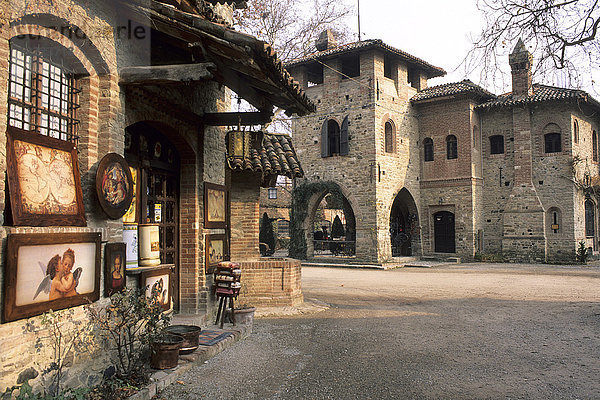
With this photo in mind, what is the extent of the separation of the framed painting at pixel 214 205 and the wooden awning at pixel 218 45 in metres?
1.66

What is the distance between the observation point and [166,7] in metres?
4.55

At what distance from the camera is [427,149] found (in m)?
21.8

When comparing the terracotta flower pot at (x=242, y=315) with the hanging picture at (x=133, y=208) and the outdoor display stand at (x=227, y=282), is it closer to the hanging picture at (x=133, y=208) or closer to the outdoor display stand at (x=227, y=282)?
the outdoor display stand at (x=227, y=282)

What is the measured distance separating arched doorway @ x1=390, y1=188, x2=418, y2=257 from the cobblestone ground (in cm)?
1043

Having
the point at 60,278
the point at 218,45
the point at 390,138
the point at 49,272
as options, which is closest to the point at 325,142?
the point at 390,138

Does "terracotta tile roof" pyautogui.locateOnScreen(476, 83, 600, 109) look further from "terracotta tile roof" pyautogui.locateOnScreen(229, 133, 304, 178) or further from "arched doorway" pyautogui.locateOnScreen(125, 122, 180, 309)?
"arched doorway" pyautogui.locateOnScreen(125, 122, 180, 309)

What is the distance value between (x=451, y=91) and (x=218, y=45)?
691 inches

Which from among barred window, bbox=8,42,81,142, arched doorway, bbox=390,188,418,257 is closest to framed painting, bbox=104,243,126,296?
barred window, bbox=8,42,81,142

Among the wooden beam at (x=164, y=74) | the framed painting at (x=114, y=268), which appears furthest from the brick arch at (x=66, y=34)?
the framed painting at (x=114, y=268)

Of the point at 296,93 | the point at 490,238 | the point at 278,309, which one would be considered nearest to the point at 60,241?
the point at 296,93

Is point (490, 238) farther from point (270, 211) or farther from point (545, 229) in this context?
point (270, 211)

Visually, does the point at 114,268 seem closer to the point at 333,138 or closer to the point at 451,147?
the point at 333,138

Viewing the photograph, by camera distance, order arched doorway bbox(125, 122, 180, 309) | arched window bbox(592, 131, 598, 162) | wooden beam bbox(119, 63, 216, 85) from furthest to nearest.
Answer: arched window bbox(592, 131, 598, 162) < arched doorway bbox(125, 122, 180, 309) < wooden beam bbox(119, 63, 216, 85)

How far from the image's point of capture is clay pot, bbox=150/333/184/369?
15.4ft
